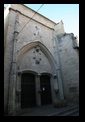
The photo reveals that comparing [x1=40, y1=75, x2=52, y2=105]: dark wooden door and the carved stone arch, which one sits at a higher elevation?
the carved stone arch

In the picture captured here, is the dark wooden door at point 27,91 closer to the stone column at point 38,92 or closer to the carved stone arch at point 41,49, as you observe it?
the stone column at point 38,92

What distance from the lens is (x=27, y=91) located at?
7504mm

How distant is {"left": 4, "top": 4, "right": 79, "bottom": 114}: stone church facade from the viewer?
6.75m

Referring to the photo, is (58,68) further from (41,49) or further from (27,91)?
(27,91)

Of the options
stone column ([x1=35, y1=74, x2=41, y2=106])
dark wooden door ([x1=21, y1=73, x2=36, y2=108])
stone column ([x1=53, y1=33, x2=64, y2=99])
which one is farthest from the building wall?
dark wooden door ([x1=21, y1=73, x2=36, y2=108])

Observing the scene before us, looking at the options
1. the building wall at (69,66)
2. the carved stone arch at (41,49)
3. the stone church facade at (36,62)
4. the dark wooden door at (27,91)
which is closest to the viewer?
the stone church facade at (36,62)

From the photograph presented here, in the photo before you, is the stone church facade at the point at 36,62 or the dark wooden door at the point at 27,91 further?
the dark wooden door at the point at 27,91

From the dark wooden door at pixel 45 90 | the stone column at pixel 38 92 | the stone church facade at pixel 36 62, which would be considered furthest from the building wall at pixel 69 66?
the stone column at pixel 38 92

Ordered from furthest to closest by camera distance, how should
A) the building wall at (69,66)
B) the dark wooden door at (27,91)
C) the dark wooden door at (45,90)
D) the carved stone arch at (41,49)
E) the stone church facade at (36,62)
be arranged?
1. the building wall at (69,66)
2. the dark wooden door at (45,90)
3. the carved stone arch at (41,49)
4. the dark wooden door at (27,91)
5. the stone church facade at (36,62)

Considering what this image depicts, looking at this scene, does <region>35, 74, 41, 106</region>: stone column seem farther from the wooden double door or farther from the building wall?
the building wall

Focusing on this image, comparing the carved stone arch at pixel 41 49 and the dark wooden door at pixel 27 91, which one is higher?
the carved stone arch at pixel 41 49

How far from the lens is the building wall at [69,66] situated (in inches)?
329

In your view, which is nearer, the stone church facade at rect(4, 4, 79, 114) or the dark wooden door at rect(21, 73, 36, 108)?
the stone church facade at rect(4, 4, 79, 114)
